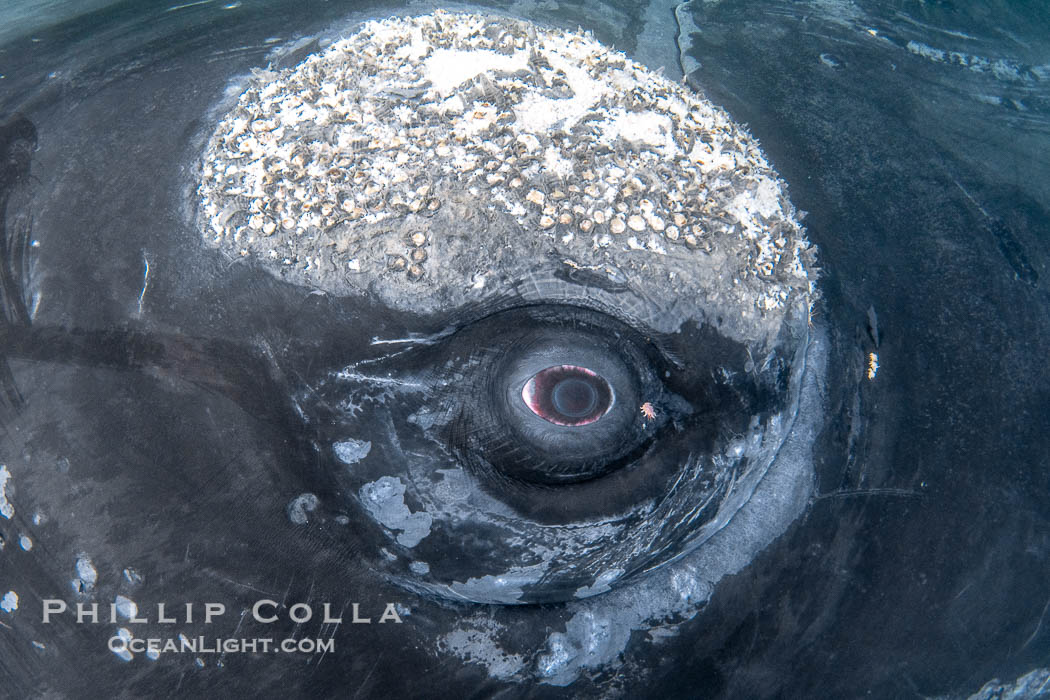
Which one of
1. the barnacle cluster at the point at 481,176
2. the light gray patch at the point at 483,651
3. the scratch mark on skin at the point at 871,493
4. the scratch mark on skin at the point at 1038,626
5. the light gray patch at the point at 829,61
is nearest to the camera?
the barnacle cluster at the point at 481,176

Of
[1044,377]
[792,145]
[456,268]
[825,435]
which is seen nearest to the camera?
[456,268]

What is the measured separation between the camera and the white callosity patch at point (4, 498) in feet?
5.23

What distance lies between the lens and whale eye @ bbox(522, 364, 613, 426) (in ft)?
5.25

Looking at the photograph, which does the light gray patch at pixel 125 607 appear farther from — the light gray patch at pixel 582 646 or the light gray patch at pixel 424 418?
the light gray patch at pixel 582 646

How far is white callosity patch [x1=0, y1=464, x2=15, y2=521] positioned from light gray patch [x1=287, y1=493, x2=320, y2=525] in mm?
795

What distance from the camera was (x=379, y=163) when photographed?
1582 millimetres

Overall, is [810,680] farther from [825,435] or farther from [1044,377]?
[1044,377]

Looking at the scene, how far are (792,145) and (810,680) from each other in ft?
6.45

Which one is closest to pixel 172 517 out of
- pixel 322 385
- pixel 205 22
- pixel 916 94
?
pixel 322 385

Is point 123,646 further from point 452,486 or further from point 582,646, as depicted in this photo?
point 582,646

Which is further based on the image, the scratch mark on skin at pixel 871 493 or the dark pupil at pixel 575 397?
the scratch mark on skin at pixel 871 493

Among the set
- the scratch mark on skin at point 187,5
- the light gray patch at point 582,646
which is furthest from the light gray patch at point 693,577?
the scratch mark on skin at point 187,5

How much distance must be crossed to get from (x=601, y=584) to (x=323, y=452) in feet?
3.05

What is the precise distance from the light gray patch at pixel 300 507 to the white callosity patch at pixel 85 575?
572 mm
